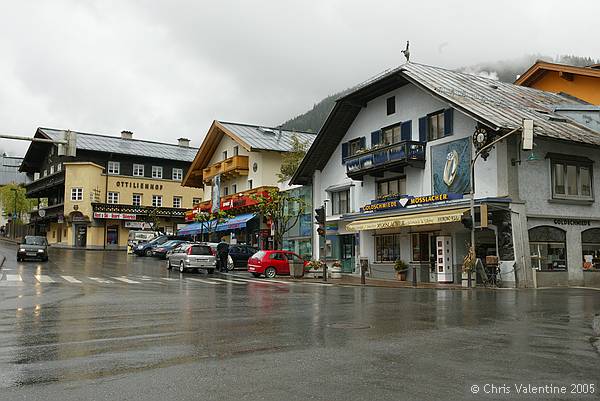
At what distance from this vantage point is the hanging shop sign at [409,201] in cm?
2689

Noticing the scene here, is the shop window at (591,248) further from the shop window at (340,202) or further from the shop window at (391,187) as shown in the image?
the shop window at (340,202)

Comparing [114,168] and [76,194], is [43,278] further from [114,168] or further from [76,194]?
[114,168]

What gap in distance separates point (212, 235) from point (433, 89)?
29903 mm

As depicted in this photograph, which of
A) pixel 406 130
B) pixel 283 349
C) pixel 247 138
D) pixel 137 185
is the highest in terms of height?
pixel 247 138

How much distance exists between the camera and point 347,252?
3600 centimetres

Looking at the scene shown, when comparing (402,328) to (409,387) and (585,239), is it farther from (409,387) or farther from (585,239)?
(585,239)

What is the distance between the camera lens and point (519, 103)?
100ft

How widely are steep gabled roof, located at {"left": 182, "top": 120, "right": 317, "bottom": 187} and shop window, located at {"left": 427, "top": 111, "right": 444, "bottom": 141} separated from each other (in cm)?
1893

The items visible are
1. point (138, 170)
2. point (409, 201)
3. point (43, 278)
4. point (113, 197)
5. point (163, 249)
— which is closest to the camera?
point (43, 278)

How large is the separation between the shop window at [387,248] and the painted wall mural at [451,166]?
14.0 ft

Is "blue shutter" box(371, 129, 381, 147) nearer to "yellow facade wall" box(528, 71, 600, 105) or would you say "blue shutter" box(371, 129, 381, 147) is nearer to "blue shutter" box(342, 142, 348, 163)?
"blue shutter" box(342, 142, 348, 163)

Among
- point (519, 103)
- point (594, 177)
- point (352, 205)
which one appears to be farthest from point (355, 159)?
point (594, 177)

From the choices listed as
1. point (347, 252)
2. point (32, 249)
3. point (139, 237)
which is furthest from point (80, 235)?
Result: point (347, 252)

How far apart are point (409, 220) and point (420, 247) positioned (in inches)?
102
